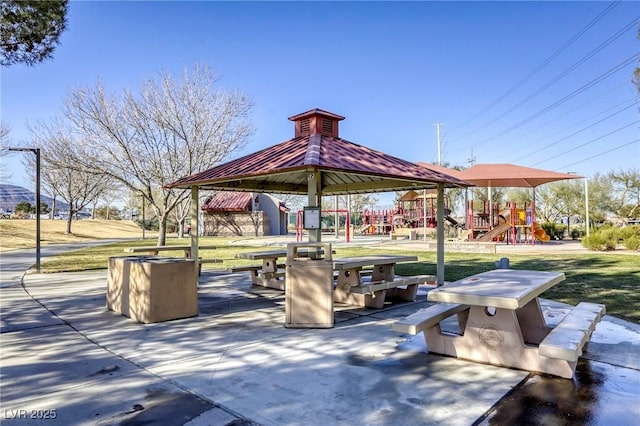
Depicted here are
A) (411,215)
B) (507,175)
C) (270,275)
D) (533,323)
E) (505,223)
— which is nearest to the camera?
(533,323)

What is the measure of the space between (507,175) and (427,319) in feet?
53.5

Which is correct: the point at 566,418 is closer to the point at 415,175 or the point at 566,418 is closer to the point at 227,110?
the point at 415,175

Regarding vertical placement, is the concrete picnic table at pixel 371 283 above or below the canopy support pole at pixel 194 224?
below

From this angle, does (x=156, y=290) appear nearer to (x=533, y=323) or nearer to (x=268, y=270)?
(x=268, y=270)

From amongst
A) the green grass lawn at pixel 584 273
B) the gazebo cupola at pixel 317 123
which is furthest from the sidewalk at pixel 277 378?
the gazebo cupola at pixel 317 123

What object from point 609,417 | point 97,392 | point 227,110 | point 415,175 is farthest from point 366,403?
point 227,110

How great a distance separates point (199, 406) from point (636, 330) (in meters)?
4.93

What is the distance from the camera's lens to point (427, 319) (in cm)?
378

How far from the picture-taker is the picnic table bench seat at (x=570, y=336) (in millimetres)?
3004

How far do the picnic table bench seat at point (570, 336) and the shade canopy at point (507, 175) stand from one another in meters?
14.6

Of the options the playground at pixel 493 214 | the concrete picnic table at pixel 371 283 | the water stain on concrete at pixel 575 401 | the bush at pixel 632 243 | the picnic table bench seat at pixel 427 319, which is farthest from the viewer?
the playground at pixel 493 214

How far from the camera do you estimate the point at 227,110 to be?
17.8 meters

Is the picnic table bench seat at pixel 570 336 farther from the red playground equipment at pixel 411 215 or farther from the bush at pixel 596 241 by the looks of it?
the red playground equipment at pixel 411 215

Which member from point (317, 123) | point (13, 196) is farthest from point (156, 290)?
point (13, 196)
